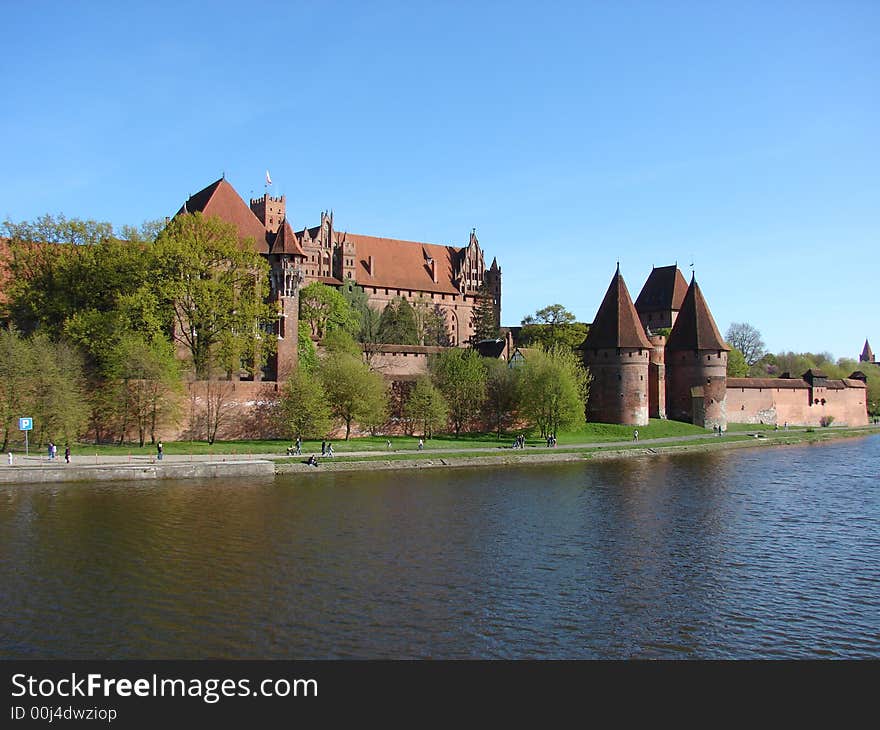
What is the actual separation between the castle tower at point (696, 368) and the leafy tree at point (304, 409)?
27.9m

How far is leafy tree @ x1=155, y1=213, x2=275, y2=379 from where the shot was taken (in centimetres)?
3819

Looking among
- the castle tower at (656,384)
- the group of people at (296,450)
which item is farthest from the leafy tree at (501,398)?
the group of people at (296,450)

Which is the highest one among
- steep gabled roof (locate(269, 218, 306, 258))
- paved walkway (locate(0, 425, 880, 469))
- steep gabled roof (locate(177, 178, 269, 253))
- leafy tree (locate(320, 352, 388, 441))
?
steep gabled roof (locate(177, 178, 269, 253))

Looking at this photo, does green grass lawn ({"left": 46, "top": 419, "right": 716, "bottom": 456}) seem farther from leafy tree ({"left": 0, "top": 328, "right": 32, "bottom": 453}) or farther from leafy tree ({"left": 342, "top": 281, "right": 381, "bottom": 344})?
leafy tree ({"left": 342, "top": 281, "right": 381, "bottom": 344})

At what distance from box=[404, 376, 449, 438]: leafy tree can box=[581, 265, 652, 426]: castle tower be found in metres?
12.2

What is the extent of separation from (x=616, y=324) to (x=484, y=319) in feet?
104

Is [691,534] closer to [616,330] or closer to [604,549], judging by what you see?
[604,549]

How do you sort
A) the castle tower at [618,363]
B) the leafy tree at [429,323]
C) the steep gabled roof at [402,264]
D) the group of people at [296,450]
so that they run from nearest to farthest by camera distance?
the group of people at [296,450], the castle tower at [618,363], the leafy tree at [429,323], the steep gabled roof at [402,264]

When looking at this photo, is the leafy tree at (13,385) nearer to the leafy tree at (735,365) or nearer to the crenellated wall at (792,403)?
the crenellated wall at (792,403)

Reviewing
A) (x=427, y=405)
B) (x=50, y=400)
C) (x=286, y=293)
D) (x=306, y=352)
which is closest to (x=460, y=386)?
(x=427, y=405)

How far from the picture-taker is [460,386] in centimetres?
4559

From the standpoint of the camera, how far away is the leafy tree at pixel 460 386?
150 ft

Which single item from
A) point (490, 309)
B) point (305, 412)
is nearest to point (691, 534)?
point (305, 412)

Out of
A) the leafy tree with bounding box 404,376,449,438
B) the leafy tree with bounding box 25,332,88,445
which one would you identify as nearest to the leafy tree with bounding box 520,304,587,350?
the leafy tree with bounding box 404,376,449,438
